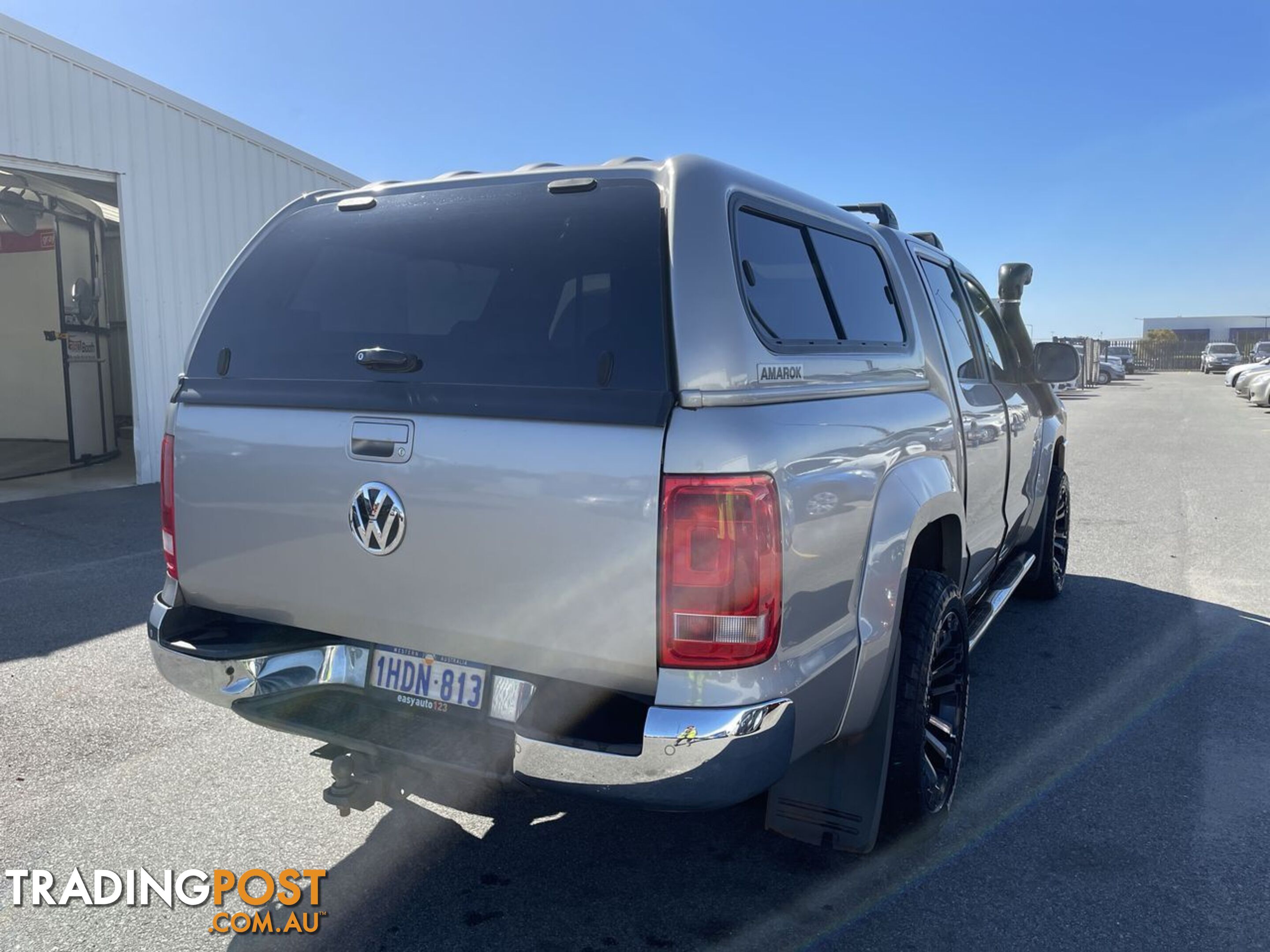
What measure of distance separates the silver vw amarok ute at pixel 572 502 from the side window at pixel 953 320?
0.74 metres

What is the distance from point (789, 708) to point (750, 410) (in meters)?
0.71

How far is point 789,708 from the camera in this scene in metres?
2.33

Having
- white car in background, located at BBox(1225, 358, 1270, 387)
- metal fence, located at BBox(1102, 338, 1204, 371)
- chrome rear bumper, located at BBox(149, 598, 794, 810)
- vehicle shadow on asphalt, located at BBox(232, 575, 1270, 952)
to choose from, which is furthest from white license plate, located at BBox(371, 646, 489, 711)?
metal fence, located at BBox(1102, 338, 1204, 371)

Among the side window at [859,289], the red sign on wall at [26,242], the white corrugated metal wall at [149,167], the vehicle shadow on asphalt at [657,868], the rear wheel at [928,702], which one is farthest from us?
the red sign on wall at [26,242]

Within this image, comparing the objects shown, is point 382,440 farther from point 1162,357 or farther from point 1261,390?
point 1162,357

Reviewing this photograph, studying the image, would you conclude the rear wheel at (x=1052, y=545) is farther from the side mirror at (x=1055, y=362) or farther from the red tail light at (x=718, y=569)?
the red tail light at (x=718, y=569)

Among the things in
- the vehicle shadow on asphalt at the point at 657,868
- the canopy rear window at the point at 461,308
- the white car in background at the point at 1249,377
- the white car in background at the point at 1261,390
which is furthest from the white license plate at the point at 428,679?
the white car in background at the point at 1249,377

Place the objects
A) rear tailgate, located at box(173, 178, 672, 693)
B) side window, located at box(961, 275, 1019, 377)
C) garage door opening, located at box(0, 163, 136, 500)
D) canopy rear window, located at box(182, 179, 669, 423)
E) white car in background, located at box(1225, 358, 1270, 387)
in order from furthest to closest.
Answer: white car in background, located at box(1225, 358, 1270, 387) → garage door opening, located at box(0, 163, 136, 500) → side window, located at box(961, 275, 1019, 377) → canopy rear window, located at box(182, 179, 669, 423) → rear tailgate, located at box(173, 178, 672, 693)

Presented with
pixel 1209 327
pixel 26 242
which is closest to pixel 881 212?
pixel 26 242

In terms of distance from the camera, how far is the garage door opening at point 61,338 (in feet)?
38.0

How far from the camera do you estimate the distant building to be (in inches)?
3563

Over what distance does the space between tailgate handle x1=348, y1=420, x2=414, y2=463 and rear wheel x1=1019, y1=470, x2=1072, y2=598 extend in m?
4.39

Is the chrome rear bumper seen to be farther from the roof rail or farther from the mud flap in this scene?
the roof rail

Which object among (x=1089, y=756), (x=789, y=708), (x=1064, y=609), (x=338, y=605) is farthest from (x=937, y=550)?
(x=1064, y=609)
